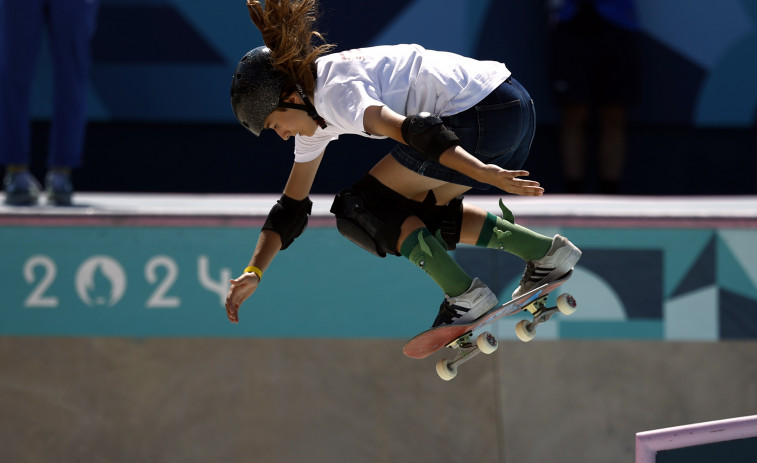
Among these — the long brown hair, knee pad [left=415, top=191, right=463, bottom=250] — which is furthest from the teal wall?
the long brown hair

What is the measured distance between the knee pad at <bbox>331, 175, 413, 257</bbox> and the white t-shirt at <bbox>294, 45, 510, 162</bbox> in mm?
295

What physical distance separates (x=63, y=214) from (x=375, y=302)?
1.72 meters

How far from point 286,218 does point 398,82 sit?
84 centimetres

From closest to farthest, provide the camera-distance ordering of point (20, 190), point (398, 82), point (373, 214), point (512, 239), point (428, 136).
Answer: point (428, 136)
point (398, 82)
point (373, 214)
point (512, 239)
point (20, 190)

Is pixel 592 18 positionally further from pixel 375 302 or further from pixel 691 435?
pixel 691 435

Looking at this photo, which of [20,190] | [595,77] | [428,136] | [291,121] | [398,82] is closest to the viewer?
[428,136]

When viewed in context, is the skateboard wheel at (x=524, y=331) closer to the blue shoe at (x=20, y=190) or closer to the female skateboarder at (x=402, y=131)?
the female skateboarder at (x=402, y=131)

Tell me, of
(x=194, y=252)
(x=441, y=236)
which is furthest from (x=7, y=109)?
(x=441, y=236)

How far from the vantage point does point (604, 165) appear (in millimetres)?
7777

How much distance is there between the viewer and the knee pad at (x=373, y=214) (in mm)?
4031

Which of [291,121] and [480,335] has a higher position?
[291,121]

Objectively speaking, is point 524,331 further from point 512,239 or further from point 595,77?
point 595,77

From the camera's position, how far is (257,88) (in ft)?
12.4

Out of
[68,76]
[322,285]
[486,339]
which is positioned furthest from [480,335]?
[68,76]
